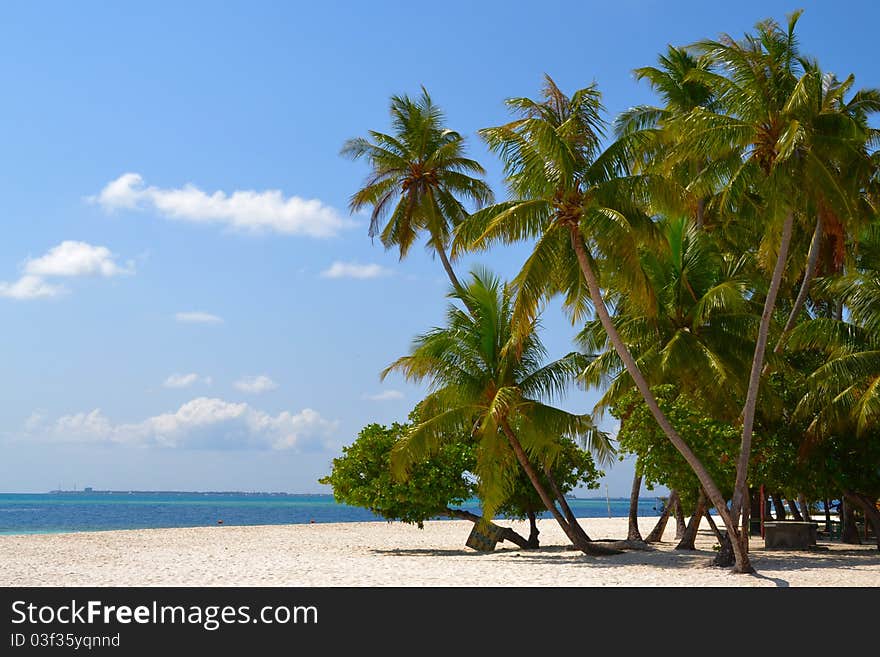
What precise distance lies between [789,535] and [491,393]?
32.3 feet

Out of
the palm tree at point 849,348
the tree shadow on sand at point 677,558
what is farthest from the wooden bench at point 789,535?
the palm tree at point 849,348

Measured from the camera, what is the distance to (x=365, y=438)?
22.3m

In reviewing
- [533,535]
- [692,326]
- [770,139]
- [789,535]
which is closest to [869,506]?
[789,535]

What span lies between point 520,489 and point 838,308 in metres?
11.0

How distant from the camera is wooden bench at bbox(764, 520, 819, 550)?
2327cm

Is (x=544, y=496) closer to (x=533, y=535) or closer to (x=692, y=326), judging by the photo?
(x=533, y=535)

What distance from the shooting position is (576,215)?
1608 centimetres

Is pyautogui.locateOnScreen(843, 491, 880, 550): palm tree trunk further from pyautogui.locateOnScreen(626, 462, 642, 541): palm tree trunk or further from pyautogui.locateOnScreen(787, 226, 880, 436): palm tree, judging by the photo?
pyautogui.locateOnScreen(626, 462, 642, 541): palm tree trunk

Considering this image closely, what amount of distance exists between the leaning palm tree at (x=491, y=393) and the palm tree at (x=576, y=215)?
9.58ft

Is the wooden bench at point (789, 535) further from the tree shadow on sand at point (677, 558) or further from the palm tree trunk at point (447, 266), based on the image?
the palm tree trunk at point (447, 266)

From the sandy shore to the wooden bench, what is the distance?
56cm

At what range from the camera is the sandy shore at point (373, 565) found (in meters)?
14.6
